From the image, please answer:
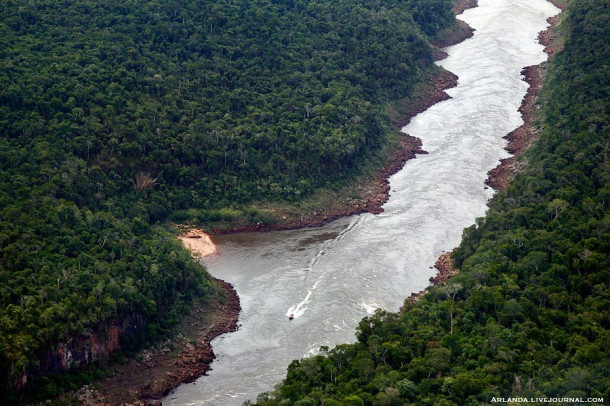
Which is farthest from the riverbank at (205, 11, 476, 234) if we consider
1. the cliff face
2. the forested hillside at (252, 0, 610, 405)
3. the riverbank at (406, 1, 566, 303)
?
the cliff face

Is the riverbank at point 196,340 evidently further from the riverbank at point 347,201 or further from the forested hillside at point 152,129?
the forested hillside at point 152,129

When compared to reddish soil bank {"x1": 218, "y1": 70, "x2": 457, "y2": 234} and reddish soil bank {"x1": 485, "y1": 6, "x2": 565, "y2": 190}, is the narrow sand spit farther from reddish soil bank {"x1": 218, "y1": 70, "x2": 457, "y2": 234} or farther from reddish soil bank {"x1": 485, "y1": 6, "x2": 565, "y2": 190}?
reddish soil bank {"x1": 485, "y1": 6, "x2": 565, "y2": 190}

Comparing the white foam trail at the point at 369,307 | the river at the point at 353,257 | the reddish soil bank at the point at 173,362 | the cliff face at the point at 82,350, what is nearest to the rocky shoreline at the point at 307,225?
the reddish soil bank at the point at 173,362

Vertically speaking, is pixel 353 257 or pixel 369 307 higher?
pixel 369 307

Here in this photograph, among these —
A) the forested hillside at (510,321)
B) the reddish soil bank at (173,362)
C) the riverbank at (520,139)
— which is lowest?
the reddish soil bank at (173,362)

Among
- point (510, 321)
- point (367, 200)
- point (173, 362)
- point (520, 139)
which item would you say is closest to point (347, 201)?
point (367, 200)

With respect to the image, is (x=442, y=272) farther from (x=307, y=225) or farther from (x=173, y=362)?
(x=173, y=362)
